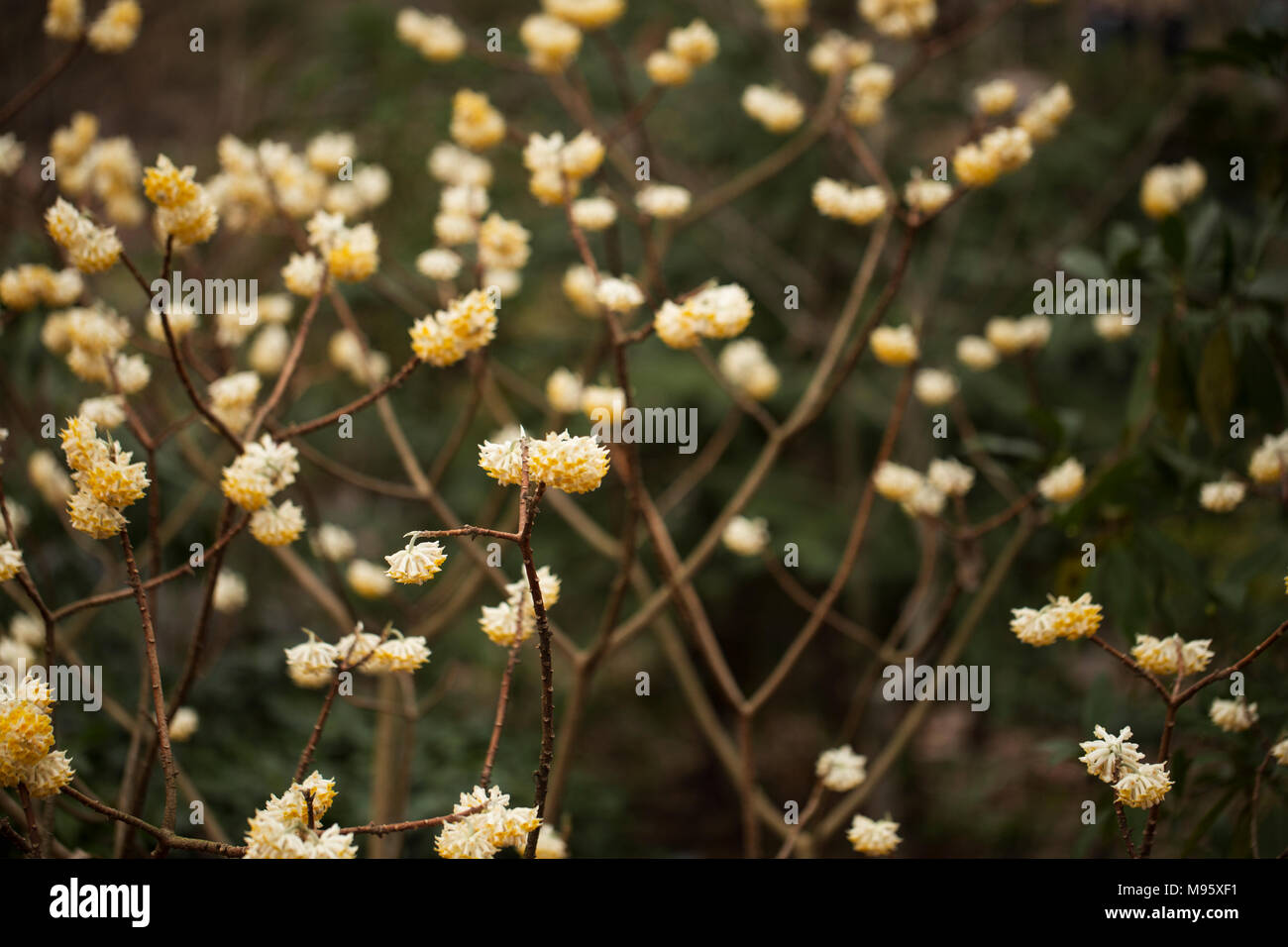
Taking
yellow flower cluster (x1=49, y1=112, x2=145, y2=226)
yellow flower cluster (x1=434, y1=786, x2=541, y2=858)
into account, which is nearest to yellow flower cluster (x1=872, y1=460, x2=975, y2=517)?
yellow flower cluster (x1=434, y1=786, x2=541, y2=858)

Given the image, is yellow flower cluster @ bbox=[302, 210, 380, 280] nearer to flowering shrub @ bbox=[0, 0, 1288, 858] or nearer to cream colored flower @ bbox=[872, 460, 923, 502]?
flowering shrub @ bbox=[0, 0, 1288, 858]

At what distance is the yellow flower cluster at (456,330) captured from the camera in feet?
3.17

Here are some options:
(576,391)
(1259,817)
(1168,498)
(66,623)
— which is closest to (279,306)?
(576,391)

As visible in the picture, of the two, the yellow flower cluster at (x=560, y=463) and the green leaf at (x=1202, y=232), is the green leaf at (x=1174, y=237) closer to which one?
the green leaf at (x=1202, y=232)

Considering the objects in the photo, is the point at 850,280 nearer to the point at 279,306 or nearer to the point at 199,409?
the point at 279,306

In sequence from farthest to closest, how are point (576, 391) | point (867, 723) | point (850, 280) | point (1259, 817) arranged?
point (850, 280), point (867, 723), point (576, 391), point (1259, 817)

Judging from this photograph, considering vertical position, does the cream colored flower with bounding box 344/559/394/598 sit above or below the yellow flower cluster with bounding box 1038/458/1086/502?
below

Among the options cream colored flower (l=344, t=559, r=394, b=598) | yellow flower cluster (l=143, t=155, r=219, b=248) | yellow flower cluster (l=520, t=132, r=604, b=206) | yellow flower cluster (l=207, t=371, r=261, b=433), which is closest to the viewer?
yellow flower cluster (l=143, t=155, r=219, b=248)

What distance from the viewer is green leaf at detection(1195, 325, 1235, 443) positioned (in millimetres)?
1359

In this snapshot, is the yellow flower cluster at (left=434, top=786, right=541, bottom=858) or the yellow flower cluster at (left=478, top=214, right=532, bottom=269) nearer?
the yellow flower cluster at (left=434, top=786, right=541, bottom=858)

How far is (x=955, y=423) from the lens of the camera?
297 cm

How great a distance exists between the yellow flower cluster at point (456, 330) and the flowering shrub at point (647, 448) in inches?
0.4

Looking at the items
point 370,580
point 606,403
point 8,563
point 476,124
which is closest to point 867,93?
point 476,124
